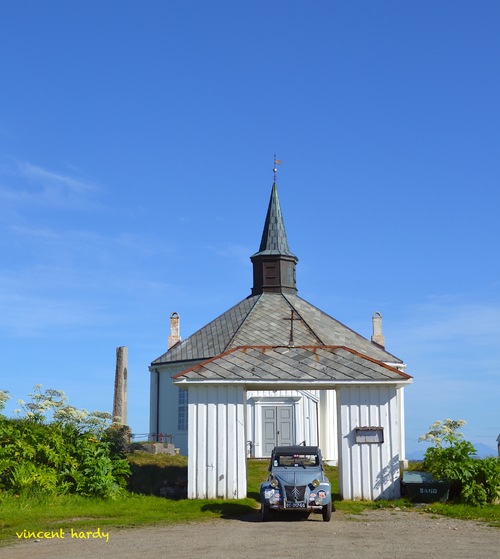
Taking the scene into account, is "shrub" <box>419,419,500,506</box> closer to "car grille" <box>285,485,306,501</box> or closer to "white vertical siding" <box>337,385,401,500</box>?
"white vertical siding" <box>337,385,401,500</box>

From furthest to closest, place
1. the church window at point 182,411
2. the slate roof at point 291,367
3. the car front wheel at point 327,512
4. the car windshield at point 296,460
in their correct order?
1. the church window at point 182,411
2. the slate roof at point 291,367
3. the car windshield at point 296,460
4. the car front wheel at point 327,512

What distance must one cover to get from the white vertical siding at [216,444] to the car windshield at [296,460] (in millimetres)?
2707

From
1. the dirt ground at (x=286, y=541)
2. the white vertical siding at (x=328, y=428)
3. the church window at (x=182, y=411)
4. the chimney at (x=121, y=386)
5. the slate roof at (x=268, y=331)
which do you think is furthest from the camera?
the chimney at (x=121, y=386)

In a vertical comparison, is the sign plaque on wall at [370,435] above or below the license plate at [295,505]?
above

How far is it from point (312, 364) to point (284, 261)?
18.8 metres

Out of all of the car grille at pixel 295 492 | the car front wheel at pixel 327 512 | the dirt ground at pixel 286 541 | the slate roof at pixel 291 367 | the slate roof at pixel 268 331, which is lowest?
the dirt ground at pixel 286 541

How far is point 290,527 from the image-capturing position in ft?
46.2

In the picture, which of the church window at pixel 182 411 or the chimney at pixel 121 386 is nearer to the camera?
the church window at pixel 182 411

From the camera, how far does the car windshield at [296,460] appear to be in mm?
16031

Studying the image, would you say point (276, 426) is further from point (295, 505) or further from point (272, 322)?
point (295, 505)

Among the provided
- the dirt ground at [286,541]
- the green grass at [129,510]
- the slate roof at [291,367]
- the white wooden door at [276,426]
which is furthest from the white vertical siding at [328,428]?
the dirt ground at [286,541]

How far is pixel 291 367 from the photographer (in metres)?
19.5

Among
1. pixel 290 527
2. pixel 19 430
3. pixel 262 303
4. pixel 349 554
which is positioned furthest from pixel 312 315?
pixel 349 554

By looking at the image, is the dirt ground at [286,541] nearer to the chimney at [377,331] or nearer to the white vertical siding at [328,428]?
the white vertical siding at [328,428]
